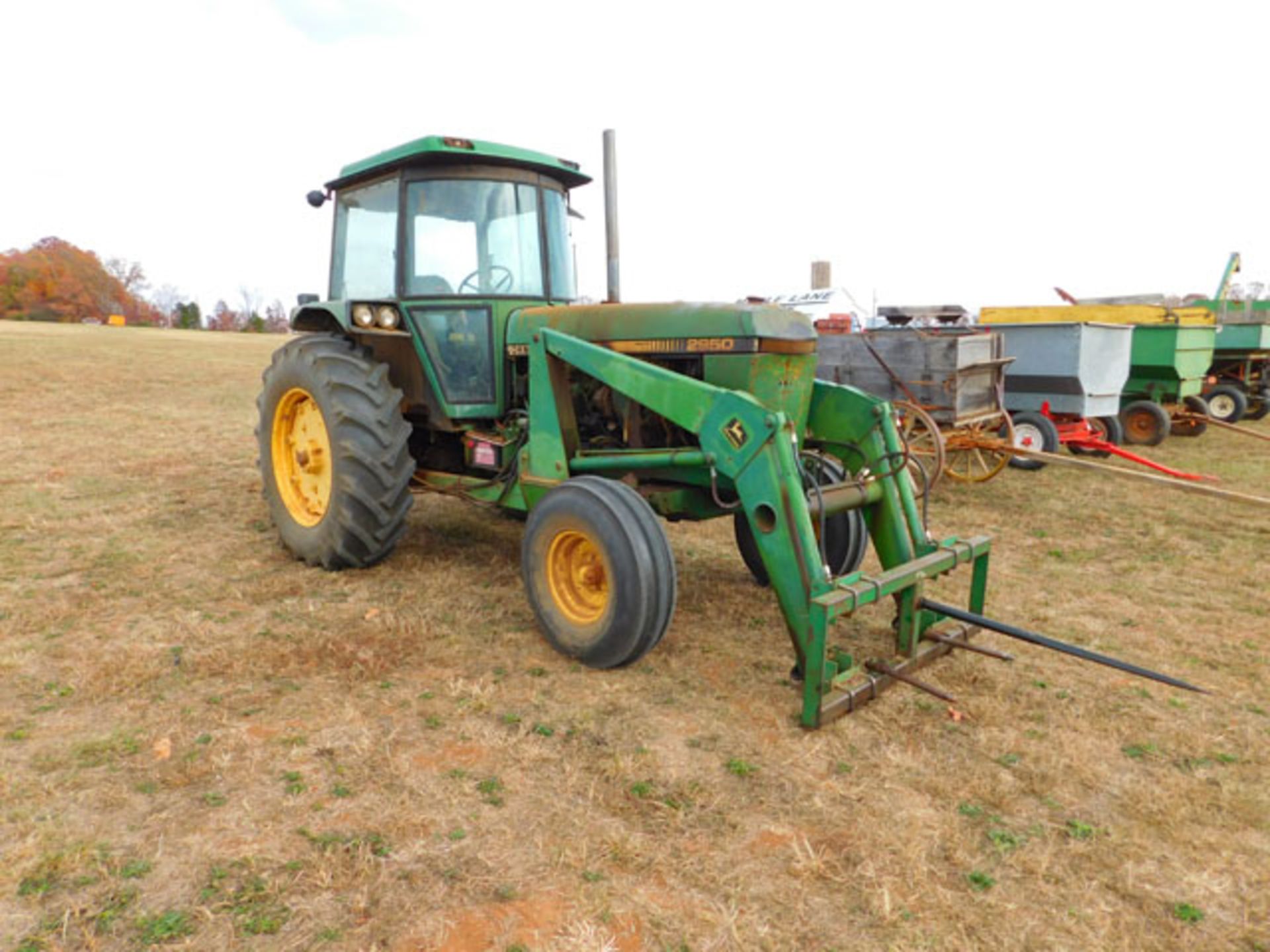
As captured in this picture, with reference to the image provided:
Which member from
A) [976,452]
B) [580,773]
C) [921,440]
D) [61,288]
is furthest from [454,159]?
[61,288]

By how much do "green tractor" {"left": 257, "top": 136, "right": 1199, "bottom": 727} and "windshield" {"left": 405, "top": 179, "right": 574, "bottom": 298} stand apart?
0.01 m

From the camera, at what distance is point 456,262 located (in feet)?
15.6

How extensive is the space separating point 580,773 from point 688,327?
2077 mm

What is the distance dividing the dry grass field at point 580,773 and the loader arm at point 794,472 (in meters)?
0.36

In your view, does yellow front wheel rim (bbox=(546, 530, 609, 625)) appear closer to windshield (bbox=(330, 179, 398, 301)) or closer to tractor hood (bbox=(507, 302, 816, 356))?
tractor hood (bbox=(507, 302, 816, 356))

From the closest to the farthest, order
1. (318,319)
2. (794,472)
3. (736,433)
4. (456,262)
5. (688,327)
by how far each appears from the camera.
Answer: (794,472) → (736,433) → (688,327) → (456,262) → (318,319)

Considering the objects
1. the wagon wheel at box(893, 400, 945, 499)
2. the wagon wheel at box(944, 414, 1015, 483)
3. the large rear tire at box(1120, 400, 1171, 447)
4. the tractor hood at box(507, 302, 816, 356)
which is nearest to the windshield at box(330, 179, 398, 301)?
the tractor hood at box(507, 302, 816, 356)

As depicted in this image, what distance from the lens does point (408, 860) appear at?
239 cm

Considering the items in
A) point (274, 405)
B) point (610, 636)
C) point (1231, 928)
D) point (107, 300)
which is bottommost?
point (1231, 928)

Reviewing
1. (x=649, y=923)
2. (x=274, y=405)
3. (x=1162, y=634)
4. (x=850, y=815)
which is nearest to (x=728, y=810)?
(x=850, y=815)

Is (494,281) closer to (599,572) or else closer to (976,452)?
(599,572)

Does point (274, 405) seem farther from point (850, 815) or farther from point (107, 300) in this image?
point (107, 300)

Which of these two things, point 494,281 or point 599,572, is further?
point 494,281

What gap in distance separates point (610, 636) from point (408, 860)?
4.31 feet
